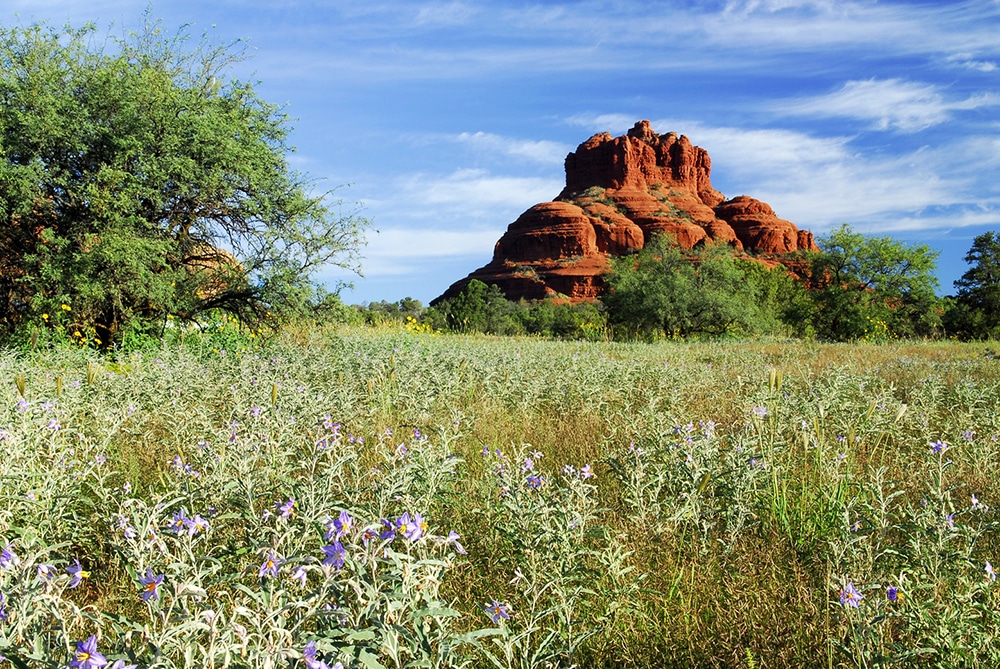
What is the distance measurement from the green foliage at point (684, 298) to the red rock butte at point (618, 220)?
87655 mm

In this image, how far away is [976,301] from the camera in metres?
43.2

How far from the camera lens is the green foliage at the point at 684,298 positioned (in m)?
28.5

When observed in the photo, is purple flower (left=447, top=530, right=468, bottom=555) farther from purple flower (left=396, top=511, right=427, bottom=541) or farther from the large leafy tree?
the large leafy tree

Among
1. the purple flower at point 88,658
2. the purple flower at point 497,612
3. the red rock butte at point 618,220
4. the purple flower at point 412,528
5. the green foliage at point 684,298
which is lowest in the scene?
the purple flower at point 497,612

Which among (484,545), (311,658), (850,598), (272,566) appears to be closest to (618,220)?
(484,545)

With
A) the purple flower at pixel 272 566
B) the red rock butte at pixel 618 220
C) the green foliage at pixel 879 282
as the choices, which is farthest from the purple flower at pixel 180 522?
the red rock butte at pixel 618 220

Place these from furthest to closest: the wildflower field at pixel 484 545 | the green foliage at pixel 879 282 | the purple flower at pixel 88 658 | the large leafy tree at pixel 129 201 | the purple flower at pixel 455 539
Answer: the green foliage at pixel 879 282 < the large leafy tree at pixel 129 201 < the purple flower at pixel 455 539 < the wildflower field at pixel 484 545 < the purple flower at pixel 88 658

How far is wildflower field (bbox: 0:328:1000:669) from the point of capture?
1785 millimetres

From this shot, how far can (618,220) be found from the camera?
466ft

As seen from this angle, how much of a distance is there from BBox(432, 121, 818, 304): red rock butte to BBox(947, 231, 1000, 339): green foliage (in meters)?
78.8

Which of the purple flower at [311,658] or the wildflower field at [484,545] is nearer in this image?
the purple flower at [311,658]

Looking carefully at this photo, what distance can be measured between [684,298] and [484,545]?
27.0 m

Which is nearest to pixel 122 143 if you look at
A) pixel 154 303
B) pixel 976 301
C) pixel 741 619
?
pixel 154 303

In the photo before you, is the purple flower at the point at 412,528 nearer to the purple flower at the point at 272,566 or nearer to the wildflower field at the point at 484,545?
the wildflower field at the point at 484,545
